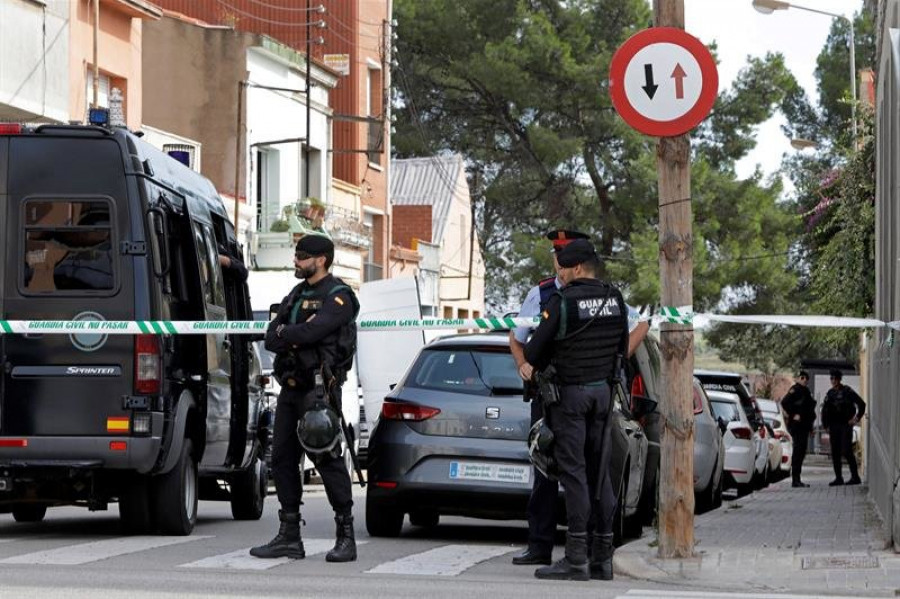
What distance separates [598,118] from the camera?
190ft

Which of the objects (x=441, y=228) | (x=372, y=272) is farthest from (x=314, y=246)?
(x=441, y=228)

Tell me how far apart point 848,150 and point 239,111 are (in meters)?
20.7

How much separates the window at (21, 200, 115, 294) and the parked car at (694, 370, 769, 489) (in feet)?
52.4

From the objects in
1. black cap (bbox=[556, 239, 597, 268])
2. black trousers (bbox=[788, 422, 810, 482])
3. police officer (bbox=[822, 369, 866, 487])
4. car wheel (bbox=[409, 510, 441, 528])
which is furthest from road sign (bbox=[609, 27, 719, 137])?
black trousers (bbox=[788, 422, 810, 482])

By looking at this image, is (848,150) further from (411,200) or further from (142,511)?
(411,200)

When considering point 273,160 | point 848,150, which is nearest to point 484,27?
point 273,160

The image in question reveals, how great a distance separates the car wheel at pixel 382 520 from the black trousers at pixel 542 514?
219cm

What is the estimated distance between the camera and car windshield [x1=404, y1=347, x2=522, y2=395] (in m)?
13.3

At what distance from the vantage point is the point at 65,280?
1267cm

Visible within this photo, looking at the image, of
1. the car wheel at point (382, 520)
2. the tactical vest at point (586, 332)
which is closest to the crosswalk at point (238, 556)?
the car wheel at point (382, 520)

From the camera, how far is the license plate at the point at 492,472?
42.7ft

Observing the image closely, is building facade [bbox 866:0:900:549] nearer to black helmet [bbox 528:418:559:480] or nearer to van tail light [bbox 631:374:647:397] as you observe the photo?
van tail light [bbox 631:374:647:397]

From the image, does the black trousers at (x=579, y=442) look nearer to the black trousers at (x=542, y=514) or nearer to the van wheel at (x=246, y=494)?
the black trousers at (x=542, y=514)

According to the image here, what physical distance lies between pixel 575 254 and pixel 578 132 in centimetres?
4764
